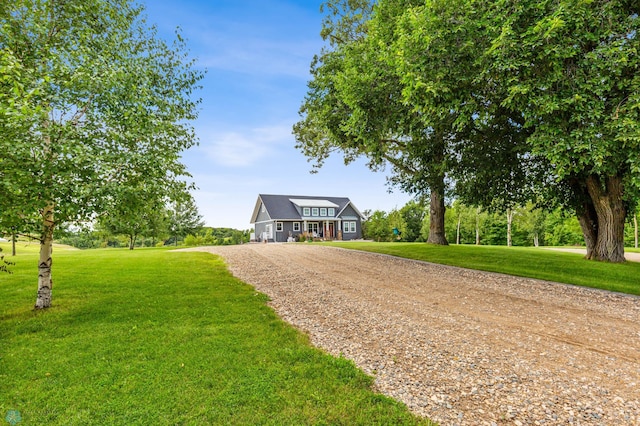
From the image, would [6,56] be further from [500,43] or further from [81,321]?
[500,43]

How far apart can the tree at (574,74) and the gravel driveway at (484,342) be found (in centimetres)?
360

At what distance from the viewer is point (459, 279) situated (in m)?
10.0

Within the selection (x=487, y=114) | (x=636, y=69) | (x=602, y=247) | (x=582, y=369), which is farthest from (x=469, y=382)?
(x=602, y=247)

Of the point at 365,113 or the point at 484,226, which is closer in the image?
the point at 365,113

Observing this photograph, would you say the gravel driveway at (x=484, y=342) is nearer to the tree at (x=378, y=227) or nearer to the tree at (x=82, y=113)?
the tree at (x=82, y=113)

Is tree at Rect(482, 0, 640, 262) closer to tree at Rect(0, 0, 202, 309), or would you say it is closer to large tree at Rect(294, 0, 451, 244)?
large tree at Rect(294, 0, 451, 244)

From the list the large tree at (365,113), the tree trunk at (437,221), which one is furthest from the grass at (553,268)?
the tree trunk at (437,221)

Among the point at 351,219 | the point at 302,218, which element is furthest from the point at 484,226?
the point at 302,218

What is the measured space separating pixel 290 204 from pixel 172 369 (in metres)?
34.2

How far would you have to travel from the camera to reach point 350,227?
128ft

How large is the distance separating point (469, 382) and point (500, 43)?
7.68m

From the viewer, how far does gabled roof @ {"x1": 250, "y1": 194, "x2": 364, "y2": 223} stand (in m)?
35.9

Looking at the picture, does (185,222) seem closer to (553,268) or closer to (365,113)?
(365,113)

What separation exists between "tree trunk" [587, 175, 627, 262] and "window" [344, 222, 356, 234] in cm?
2756
